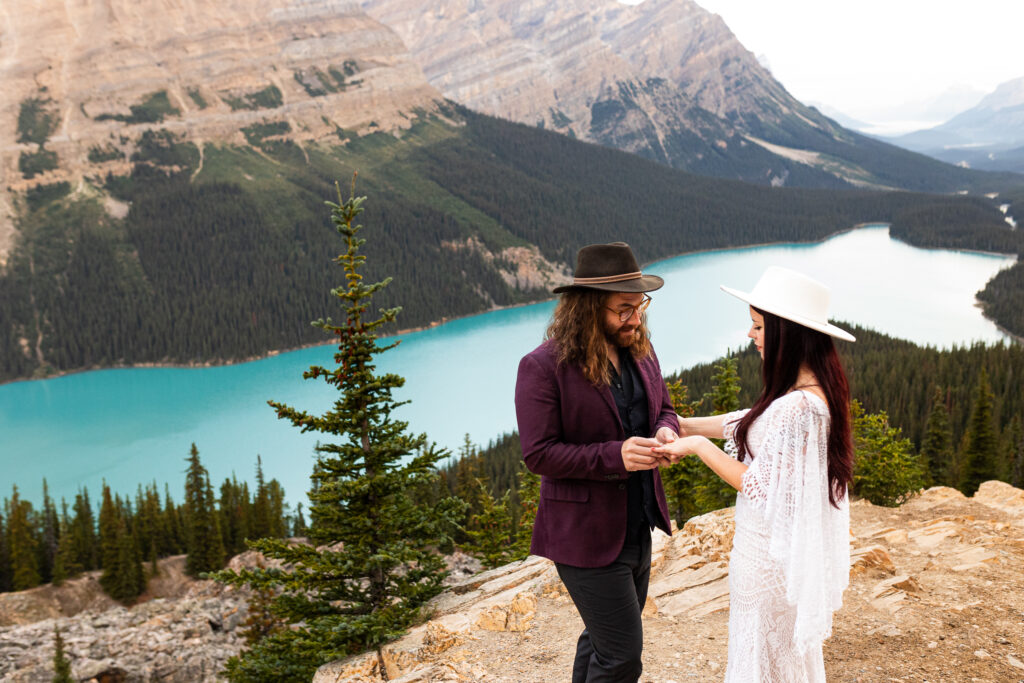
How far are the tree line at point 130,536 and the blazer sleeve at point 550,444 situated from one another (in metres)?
41.6

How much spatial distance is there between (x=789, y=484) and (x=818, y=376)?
0.61 m

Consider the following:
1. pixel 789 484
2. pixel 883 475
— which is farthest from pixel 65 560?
pixel 789 484

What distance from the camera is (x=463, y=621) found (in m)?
8.99

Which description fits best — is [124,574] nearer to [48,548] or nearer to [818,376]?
[48,548]

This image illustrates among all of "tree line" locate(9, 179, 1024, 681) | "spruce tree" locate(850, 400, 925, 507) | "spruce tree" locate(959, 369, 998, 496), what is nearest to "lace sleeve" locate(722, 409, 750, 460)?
"tree line" locate(9, 179, 1024, 681)

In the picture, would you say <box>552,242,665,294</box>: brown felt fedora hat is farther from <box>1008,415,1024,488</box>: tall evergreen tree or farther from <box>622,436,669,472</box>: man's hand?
<box>1008,415,1024,488</box>: tall evergreen tree

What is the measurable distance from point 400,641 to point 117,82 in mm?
198284

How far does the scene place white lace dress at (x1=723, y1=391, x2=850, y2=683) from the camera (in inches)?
143

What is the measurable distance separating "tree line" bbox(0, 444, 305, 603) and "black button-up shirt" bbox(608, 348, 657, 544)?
136 feet

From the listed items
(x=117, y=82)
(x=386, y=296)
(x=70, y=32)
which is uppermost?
(x=70, y=32)

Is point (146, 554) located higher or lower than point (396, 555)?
lower

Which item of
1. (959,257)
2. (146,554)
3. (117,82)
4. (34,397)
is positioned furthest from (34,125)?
(959,257)

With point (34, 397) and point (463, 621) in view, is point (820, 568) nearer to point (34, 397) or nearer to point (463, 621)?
point (463, 621)

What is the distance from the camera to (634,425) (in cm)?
444
